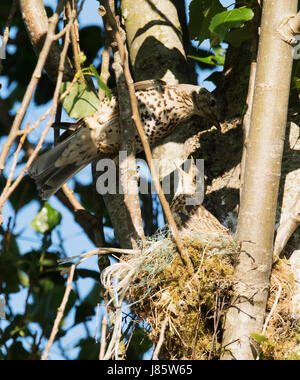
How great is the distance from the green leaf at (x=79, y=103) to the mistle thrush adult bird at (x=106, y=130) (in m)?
0.98

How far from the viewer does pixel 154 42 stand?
3.39 meters

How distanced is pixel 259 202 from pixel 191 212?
99 centimetres

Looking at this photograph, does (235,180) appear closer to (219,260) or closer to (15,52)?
(219,260)

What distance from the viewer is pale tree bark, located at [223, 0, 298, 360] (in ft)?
7.32

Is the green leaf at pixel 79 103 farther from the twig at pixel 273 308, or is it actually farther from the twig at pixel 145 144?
the twig at pixel 273 308

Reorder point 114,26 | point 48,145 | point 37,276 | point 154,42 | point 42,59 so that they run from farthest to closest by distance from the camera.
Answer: point 48,145
point 37,276
point 154,42
point 114,26
point 42,59

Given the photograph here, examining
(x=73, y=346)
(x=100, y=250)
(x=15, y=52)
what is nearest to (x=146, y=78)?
(x=15, y=52)

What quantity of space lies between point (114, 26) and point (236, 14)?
507 mm

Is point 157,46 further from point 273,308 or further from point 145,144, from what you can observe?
point 273,308

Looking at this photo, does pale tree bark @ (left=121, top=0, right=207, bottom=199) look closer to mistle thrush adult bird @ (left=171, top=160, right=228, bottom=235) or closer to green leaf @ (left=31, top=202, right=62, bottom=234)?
mistle thrush adult bird @ (left=171, top=160, right=228, bottom=235)

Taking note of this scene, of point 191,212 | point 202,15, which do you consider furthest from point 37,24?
point 191,212

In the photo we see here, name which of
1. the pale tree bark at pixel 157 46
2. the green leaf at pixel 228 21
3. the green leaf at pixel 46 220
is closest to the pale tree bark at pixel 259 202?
the green leaf at pixel 228 21

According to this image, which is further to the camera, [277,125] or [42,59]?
[277,125]

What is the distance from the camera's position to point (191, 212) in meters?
3.23
